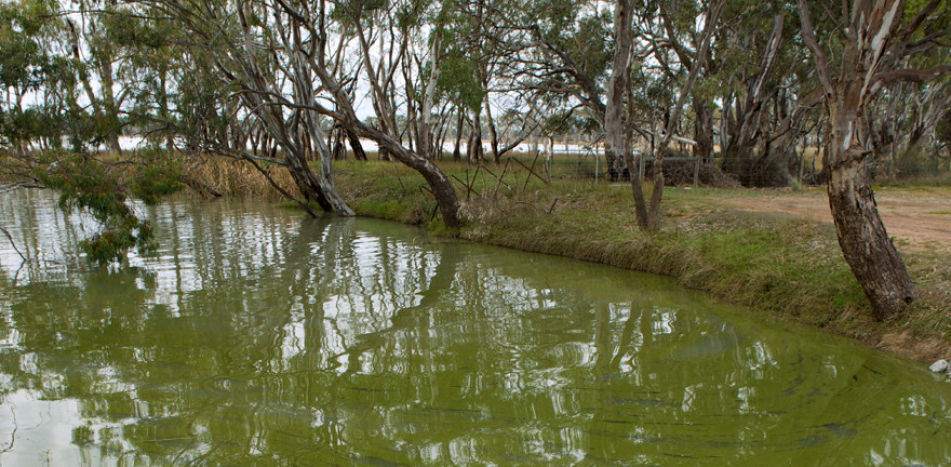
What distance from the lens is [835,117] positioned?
555 centimetres

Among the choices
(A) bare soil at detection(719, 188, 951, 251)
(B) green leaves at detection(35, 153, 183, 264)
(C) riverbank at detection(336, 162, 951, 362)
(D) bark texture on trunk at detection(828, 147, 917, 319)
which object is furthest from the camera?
(B) green leaves at detection(35, 153, 183, 264)

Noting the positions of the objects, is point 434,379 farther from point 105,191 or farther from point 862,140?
point 105,191

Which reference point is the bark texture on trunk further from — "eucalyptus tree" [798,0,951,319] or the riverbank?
the riverbank

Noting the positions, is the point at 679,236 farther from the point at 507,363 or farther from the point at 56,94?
the point at 56,94

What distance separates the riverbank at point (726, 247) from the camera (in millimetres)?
5973

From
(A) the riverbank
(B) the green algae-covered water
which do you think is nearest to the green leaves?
(B) the green algae-covered water

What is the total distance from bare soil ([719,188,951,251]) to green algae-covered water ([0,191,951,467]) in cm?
337

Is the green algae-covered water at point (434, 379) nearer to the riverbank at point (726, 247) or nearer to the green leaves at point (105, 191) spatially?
the riverbank at point (726, 247)

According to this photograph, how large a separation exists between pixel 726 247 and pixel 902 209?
19.3 ft

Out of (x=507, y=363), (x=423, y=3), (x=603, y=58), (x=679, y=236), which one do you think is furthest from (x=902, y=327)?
(x=603, y=58)

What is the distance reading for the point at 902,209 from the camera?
12.1m

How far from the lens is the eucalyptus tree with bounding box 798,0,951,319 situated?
5.25m

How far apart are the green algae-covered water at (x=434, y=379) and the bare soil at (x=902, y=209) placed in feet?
11.1

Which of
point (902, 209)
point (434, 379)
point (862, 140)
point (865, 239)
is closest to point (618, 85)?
point (902, 209)
